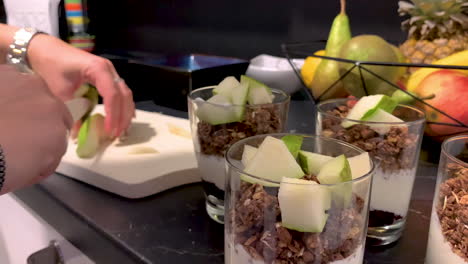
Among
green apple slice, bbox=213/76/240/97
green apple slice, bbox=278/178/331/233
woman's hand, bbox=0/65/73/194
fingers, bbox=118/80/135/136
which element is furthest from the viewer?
fingers, bbox=118/80/135/136

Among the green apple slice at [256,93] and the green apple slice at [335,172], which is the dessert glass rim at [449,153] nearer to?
the green apple slice at [335,172]

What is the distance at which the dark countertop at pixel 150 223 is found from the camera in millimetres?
490

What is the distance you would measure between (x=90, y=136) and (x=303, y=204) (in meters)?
0.53

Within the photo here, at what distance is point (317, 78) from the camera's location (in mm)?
889

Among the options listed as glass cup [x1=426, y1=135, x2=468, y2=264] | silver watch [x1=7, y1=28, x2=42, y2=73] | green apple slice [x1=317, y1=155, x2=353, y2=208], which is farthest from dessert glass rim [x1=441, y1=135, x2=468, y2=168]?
silver watch [x1=7, y1=28, x2=42, y2=73]

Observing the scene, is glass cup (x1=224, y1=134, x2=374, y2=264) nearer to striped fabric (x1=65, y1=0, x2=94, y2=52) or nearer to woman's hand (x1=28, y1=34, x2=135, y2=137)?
woman's hand (x1=28, y1=34, x2=135, y2=137)

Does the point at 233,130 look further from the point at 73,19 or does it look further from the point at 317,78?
the point at 73,19

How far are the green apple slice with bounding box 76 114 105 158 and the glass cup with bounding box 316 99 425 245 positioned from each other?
412 mm

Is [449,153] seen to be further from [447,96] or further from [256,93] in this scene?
[447,96]

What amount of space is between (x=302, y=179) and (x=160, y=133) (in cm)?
53

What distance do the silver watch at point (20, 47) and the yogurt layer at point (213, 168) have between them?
1.40ft

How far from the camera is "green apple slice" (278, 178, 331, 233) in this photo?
0.31m

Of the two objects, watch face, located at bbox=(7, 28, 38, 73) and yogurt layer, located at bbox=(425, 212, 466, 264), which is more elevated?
watch face, located at bbox=(7, 28, 38, 73)

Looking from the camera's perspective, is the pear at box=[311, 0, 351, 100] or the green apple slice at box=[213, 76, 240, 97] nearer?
the green apple slice at box=[213, 76, 240, 97]
